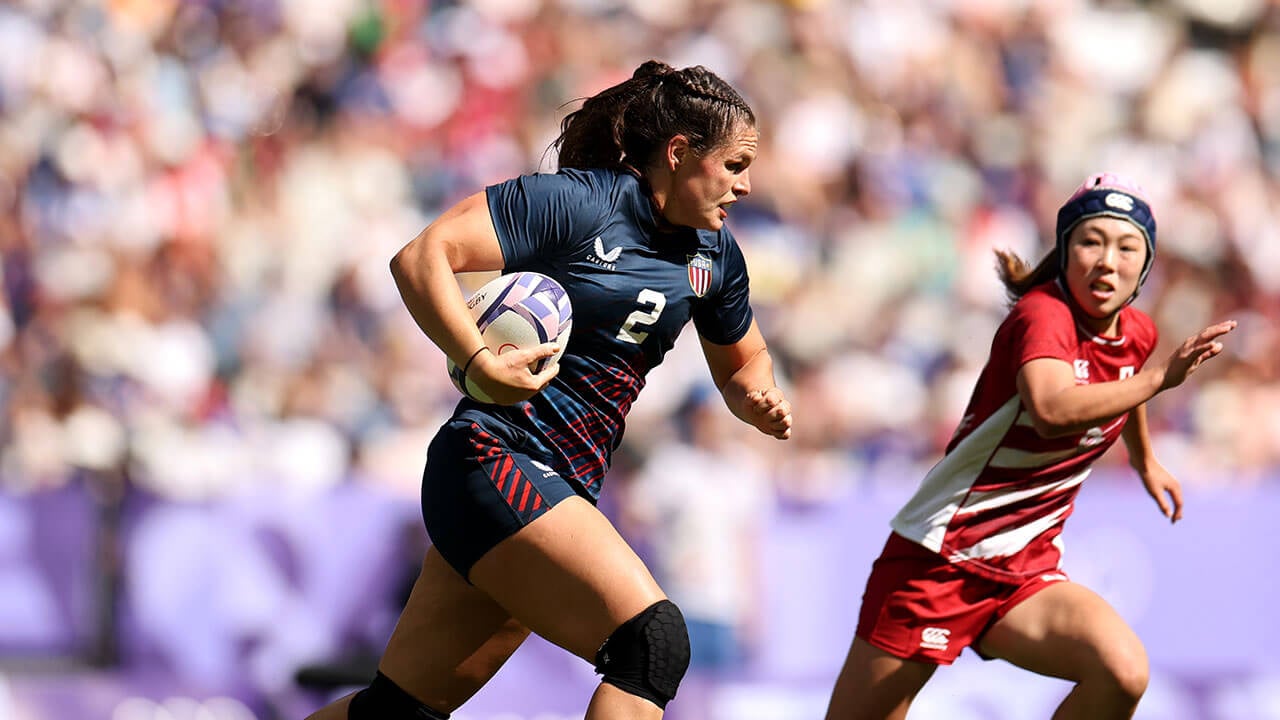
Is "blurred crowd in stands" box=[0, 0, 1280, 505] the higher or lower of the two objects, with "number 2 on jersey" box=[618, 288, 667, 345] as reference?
higher

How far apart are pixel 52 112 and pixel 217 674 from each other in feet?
17.1

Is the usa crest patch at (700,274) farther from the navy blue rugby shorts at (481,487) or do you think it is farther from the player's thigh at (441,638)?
the player's thigh at (441,638)

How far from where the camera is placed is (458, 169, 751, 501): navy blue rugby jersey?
427 centimetres

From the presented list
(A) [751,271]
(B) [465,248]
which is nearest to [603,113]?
(B) [465,248]

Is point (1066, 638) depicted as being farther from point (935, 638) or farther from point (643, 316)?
point (643, 316)

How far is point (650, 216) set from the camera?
14.6ft

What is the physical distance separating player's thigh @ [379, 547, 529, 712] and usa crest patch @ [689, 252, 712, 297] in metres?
1.05

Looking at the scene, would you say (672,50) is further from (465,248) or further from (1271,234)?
(465,248)

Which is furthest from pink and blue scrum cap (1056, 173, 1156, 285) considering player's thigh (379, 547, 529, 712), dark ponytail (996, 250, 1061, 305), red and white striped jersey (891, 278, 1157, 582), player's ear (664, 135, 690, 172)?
player's thigh (379, 547, 529, 712)

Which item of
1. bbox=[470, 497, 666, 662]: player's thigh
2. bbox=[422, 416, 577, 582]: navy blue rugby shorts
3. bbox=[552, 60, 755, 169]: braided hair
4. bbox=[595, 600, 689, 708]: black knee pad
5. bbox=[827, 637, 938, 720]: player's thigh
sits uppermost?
bbox=[552, 60, 755, 169]: braided hair

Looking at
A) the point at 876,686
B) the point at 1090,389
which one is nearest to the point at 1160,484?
the point at 1090,389

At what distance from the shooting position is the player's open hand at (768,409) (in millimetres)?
4629

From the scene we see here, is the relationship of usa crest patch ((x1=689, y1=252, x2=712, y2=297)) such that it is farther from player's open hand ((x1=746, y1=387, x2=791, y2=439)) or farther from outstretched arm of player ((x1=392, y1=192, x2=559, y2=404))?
outstretched arm of player ((x1=392, y1=192, x2=559, y2=404))

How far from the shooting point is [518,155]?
11.6m
